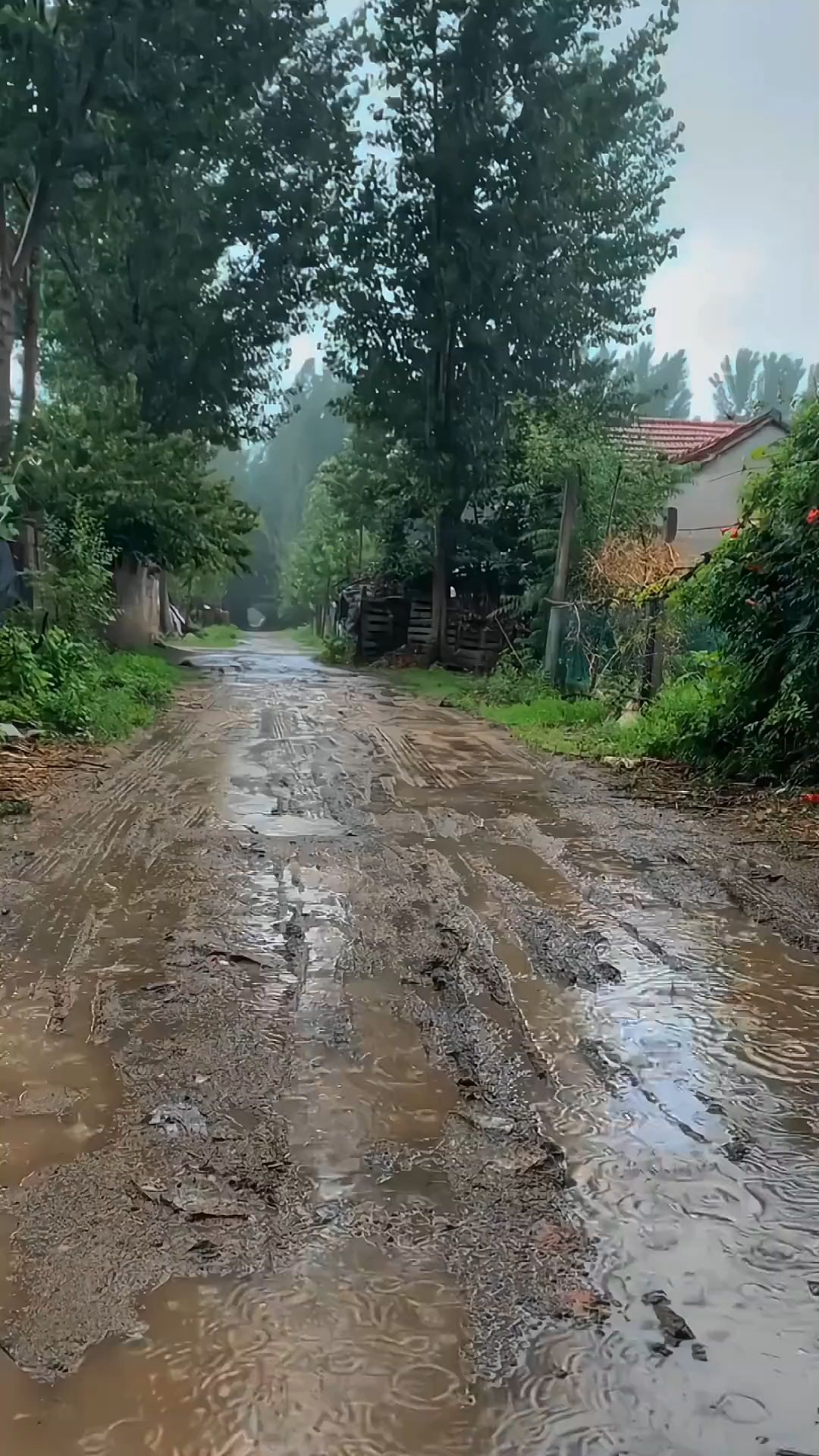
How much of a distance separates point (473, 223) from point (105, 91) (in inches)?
349

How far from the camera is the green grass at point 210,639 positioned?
109 feet

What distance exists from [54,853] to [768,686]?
5407mm

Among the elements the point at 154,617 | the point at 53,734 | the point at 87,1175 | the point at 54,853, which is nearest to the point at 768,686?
the point at 54,853

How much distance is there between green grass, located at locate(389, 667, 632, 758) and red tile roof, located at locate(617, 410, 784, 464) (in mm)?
4303

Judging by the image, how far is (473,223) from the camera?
70.4 feet

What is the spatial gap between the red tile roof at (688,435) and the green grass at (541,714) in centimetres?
430

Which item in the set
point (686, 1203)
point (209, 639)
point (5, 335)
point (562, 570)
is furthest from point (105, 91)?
point (209, 639)

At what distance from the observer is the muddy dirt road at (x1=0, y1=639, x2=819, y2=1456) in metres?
1.92

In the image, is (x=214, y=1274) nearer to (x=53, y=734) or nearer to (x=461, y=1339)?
(x=461, y=1339)

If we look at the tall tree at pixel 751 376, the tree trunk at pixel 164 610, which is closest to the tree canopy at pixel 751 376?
the tall tree at pixel 751 376

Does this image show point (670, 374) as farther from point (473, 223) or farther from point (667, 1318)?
point (667, 1318)

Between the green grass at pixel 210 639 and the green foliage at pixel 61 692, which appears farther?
the green grass at pixel 210 639

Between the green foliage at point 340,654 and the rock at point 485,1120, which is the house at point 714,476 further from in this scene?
the rock at point 485,1120

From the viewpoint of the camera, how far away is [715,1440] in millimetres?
1838
